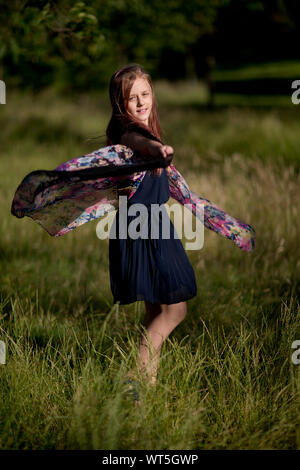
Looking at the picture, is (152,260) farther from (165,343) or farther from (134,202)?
(165,343)

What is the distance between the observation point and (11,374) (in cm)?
225

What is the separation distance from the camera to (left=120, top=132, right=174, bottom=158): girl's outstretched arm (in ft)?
6.68

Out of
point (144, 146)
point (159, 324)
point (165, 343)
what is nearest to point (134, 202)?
point (144, 146)

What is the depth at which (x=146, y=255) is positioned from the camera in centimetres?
234

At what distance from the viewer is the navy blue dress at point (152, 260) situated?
7.59 feet

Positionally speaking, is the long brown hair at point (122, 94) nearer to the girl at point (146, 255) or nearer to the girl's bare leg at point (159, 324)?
the girl at point (146, 255)

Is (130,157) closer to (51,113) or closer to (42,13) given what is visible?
(42,13)

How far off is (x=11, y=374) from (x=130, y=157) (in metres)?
1.12

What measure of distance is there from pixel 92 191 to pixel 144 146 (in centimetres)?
34

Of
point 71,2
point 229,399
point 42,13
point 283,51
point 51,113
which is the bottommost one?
point 229,399

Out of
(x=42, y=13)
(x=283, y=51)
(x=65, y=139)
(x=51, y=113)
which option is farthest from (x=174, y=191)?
(x=283, y=51)

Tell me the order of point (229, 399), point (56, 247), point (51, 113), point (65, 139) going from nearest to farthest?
point (229, 399)
point (56, 247)
point (65, 139)
point (51, 113)

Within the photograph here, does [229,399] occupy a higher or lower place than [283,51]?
lower

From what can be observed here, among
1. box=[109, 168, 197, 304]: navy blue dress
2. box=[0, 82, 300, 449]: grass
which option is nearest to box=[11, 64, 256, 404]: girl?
box=[109, 168, 197, 304]: navy blue dress
